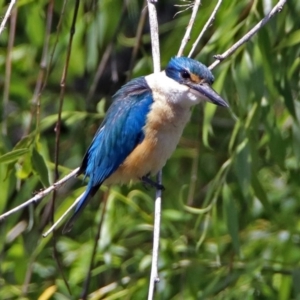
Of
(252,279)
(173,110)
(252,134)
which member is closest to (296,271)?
(252,279)

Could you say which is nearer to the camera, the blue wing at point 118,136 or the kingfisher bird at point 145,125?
the kingfisher bird at point 145,125

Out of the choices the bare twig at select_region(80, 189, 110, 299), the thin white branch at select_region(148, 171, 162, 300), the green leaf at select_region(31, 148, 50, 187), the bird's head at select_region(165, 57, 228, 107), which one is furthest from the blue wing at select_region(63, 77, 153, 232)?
the thin white branch at select_region(148, 171, 162, 300)

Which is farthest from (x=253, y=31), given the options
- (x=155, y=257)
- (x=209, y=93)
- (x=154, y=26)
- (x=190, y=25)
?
(x=155, y=257)

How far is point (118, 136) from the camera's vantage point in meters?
3.87

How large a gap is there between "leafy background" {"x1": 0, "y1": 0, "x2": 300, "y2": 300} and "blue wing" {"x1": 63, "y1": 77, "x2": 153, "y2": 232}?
0.21m

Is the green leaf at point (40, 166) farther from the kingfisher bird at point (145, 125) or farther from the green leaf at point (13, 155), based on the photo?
the kingfisher bird at point (145, 125)

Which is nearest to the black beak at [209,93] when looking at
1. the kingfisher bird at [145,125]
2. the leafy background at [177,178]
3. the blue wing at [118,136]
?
the kingfisher bird at [145,125]

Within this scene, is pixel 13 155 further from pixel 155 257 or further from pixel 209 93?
pixel 209 93

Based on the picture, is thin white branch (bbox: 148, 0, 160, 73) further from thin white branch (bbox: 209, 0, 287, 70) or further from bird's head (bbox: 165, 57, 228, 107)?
thin white branch (bbox: 209, 0, 287, 70)

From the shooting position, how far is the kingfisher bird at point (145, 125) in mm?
3590

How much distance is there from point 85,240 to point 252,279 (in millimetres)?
1076

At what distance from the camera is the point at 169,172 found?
5.01 metres

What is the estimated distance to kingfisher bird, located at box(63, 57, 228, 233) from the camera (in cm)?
359

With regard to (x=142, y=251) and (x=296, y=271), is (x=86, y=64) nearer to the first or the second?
(x=142, y=251)
